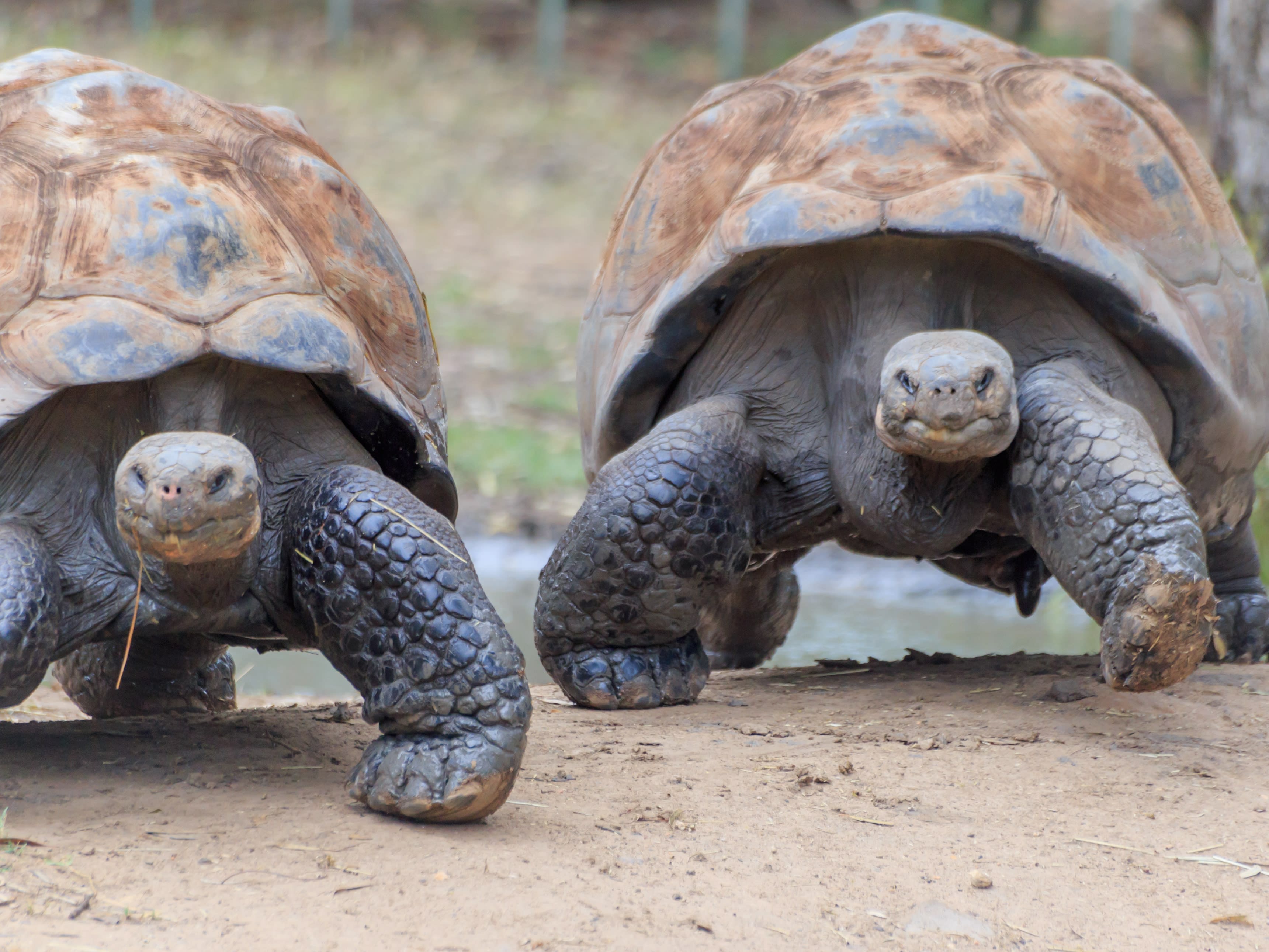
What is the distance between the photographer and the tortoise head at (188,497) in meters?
2.41

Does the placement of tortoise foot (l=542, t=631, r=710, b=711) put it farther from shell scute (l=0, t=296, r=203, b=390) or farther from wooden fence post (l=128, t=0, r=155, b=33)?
wooden fence post (l=128, t=0, r=155, b=33)

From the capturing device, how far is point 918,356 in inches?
131

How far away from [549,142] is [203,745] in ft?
41.6

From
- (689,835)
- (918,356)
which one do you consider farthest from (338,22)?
(689,835)

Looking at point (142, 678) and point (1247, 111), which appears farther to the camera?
point (1247, 111)

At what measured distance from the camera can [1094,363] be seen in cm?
378

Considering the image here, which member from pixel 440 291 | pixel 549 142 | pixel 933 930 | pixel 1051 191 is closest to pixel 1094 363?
pixel 1051 191

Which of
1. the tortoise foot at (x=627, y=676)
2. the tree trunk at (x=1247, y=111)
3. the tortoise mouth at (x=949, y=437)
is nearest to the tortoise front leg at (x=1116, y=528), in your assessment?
the tortoise mouth at (x=949, y=437)

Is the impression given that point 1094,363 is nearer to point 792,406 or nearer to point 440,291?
point 792,406

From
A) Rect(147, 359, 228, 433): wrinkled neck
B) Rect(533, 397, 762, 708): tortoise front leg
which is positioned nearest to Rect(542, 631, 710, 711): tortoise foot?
Rect(533, 397, 762, 708): tortoise front leg

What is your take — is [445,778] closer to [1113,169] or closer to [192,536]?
[192,536]

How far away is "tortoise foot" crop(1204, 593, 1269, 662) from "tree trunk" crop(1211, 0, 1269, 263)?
175 cm

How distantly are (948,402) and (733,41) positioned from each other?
14.1 m

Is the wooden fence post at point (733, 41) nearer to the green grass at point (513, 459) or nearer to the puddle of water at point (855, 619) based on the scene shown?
the green grass at point (513, 459)
